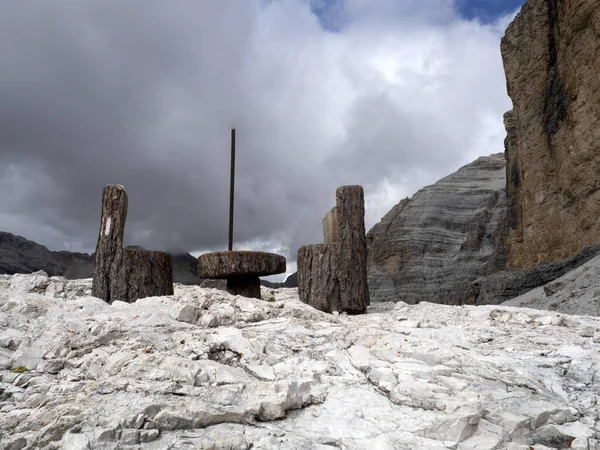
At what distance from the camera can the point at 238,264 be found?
6.53 metres

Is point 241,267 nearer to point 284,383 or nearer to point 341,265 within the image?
point 341,265

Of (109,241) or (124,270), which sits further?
(109,241)

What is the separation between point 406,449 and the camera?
7.85 feet

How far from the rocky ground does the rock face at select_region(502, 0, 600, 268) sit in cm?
1219

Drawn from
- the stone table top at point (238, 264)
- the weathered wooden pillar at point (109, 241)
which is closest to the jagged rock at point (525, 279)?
the stone table top at point (238, 264)

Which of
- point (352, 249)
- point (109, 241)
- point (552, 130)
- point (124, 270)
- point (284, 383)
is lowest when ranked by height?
point (284, 383)

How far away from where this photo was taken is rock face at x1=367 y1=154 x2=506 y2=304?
25.2m

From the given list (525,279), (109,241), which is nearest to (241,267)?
(109,241)

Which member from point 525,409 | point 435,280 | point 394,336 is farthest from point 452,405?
point 435,280

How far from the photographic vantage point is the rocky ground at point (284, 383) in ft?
8.11

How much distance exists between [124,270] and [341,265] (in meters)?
3.12

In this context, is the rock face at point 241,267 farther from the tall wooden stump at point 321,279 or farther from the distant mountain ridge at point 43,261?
the distant mountain ridge at point 43,261

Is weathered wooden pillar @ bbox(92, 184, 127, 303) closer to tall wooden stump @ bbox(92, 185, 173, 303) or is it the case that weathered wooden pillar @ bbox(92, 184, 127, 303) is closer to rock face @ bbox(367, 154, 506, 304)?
tall wooden stump @ bbox(92, 185, 173, 303)

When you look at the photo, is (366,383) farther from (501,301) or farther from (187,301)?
(501,301)
